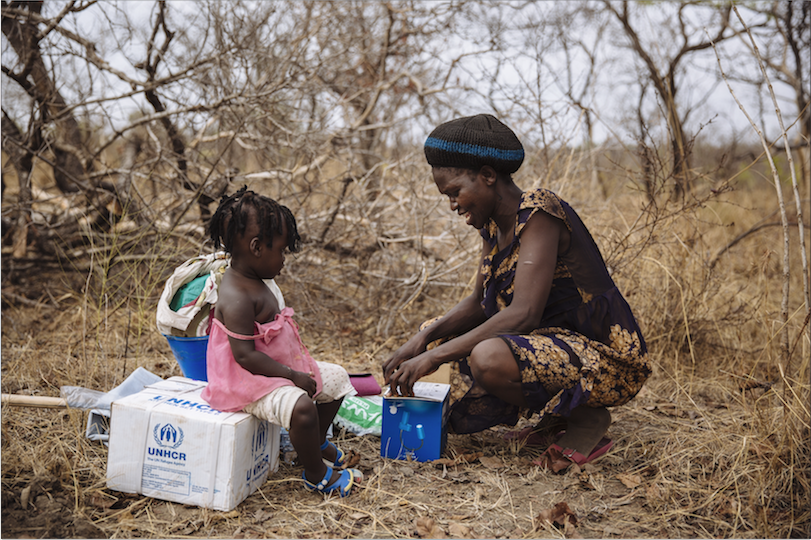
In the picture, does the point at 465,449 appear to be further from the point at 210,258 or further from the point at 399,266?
the point at 399,266

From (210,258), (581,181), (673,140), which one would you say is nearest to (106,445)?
(210,258)

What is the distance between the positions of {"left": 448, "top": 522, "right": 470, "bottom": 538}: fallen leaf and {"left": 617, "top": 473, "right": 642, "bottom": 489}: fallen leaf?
28.1 inches

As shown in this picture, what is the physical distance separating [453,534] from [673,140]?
2.63m

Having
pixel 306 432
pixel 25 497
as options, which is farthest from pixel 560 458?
pixel 25 497

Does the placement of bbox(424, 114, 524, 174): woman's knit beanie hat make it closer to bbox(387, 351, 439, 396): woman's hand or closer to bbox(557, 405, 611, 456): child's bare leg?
bbox(387, 351, 439, 396): woman's hand

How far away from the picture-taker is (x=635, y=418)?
299 cm

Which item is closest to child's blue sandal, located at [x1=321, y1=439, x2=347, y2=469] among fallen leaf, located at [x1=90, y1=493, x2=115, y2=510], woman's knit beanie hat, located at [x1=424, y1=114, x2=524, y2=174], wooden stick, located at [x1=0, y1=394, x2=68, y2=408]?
fallen leaf, located at [x1=90, y1=493, x2=115, y2=510]

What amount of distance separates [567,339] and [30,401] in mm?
2115

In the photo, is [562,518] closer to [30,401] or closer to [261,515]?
[261,515]

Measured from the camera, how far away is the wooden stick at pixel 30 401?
2340 mm

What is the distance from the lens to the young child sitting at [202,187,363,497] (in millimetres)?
2047

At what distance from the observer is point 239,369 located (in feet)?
6.91

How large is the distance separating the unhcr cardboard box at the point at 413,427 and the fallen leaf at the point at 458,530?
48 cm

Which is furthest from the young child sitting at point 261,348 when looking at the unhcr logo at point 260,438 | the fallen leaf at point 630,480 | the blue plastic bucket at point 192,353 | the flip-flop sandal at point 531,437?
the fallen leaf at point 630,480
